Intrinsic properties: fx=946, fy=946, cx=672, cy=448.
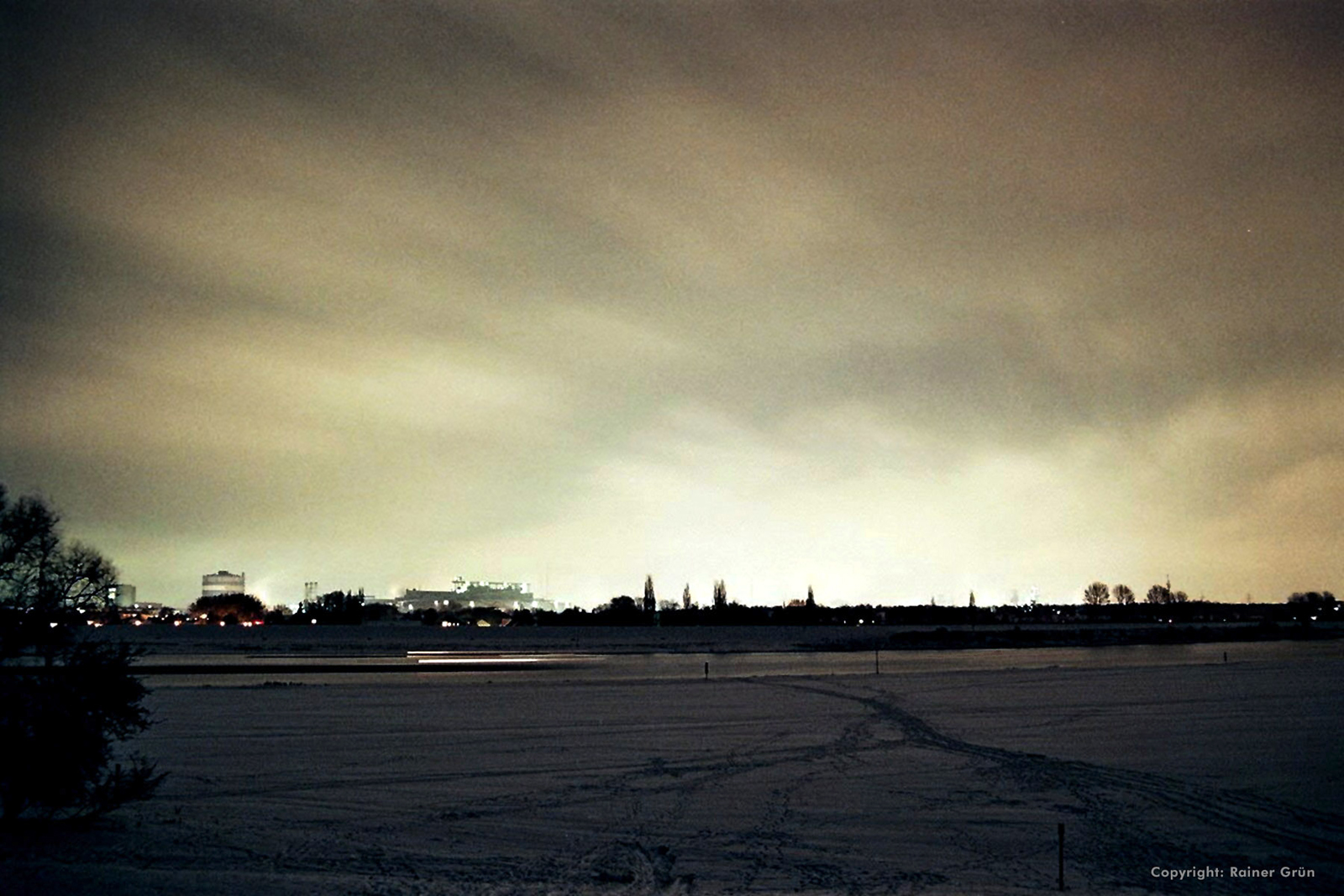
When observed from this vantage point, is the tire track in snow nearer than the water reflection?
Yes

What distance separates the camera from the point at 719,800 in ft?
67.8

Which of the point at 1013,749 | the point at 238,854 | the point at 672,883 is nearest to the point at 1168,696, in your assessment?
the point at 1013,749

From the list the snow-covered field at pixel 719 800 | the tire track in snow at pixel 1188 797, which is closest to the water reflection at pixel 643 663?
the snow-covered field at pixel 719 800

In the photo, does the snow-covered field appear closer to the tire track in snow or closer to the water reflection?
the tire track in snow

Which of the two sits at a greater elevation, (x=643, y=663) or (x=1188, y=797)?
(x=1188, y=797)

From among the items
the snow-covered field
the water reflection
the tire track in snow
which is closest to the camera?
the snow-covered field

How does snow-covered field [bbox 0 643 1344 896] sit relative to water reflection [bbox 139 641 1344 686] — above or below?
above

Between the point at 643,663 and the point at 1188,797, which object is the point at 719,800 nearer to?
the point at 1188,797

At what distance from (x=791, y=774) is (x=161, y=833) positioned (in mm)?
13872

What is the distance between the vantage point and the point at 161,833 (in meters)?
17.2

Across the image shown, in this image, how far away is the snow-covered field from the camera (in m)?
15.3

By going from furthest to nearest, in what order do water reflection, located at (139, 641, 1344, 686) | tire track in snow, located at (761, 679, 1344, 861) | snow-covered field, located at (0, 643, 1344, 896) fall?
1. water reflection, located at (139, 641, 1344, 686)
2. tire track in snow, located at (761, 679, 1344, 861)
3. snow-covered field, located at (0, 643, 1344, 896)

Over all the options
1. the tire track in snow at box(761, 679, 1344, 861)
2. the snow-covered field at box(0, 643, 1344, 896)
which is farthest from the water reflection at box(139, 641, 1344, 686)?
the tire track in snow at box(761, 679, 1344, 861)

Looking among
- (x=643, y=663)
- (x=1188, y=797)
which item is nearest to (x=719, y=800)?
(x=1188, y=797)
